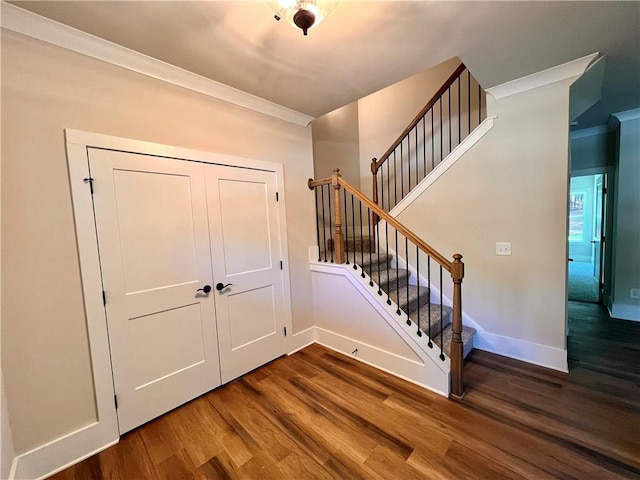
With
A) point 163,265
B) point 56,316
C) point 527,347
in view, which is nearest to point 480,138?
point 527,347

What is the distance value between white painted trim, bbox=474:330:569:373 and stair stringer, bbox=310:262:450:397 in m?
0.98

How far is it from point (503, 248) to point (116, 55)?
357cm

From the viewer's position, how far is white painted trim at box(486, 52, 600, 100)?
78.2 inches

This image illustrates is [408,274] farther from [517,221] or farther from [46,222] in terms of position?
[46,222]

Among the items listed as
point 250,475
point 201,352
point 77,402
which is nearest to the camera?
point 250,475

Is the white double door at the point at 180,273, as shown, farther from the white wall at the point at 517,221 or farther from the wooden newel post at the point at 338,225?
the white wall at the point at 517,221

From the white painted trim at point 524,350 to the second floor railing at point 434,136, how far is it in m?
2.09

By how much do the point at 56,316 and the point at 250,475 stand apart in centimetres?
149

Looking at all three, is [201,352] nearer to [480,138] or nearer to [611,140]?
[480,138]

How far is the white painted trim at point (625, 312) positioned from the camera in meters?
3.22

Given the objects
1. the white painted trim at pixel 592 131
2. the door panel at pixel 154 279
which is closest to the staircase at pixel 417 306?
the door panel at pixel 154 279

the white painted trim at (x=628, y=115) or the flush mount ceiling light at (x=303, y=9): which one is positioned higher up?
the white painted trim at (x=628, y=115)

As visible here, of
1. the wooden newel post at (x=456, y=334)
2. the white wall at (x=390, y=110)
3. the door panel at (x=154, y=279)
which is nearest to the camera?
the door panel at (x=154, y=279)

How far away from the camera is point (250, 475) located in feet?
4.68
